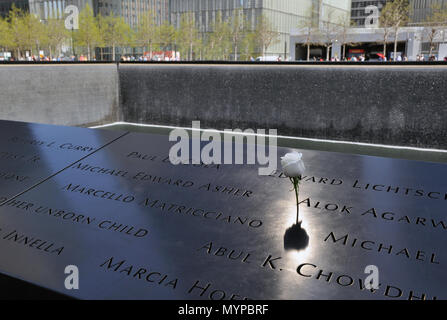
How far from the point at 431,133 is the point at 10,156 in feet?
30.2

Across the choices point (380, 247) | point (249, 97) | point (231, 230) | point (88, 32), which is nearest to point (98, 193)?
point (231, 230)

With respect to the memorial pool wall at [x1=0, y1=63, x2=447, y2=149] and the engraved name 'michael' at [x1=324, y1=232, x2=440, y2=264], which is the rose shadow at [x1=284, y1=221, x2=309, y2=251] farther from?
the memorial pool wall at [x1=0, y1=63, x2=447, y2=149]

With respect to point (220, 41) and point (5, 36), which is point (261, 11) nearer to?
point (220, 41)

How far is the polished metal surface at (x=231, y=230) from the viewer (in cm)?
164

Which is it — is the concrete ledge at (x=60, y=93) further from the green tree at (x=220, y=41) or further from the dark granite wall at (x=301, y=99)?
the green tree at (x=220, y=41)

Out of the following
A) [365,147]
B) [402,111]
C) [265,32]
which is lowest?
[365,147]

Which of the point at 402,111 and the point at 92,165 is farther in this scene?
the point at 402,111

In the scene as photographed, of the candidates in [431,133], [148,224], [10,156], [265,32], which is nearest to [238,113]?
[431,133]

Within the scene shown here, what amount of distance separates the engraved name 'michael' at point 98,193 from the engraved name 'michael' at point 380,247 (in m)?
1.12

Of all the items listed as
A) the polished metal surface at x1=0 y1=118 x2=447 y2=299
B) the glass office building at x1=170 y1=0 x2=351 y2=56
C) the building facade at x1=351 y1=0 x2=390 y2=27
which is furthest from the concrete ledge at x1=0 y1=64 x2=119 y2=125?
the building facade at x1=351 y1=0 x2=390 y2=27

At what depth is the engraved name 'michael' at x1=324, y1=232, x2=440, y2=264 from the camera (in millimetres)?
1740

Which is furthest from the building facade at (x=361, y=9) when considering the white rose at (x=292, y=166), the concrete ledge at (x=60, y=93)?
the white rose at (x=292, y=166)
